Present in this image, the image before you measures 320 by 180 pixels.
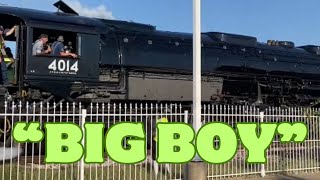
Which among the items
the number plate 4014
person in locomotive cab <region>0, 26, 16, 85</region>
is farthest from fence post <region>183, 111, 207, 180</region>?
person in locomotive cab <region>0, 26, 16, 85</region>

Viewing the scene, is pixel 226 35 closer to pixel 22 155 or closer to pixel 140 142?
pixel 140 142

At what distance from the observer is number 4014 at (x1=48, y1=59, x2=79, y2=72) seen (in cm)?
1193

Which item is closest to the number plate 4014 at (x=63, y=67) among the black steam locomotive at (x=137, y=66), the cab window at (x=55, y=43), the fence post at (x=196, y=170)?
the black steam locomotive at (x=137, y=66)

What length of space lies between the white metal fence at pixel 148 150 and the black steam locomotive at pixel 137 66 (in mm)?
1104

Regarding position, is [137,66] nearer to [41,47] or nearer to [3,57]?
[41,47]

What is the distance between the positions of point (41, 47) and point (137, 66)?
271 centimetres

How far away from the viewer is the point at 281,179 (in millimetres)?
11555

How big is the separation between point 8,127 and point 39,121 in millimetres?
751

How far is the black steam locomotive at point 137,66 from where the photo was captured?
1177 cm

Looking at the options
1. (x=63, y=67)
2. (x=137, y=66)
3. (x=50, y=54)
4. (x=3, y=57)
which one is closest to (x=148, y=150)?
(x=63, y=67)

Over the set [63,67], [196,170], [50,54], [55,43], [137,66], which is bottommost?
[196,170]

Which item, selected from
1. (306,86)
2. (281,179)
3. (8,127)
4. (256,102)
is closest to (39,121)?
(8,127)

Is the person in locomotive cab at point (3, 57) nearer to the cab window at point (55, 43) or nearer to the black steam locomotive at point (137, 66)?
the black steam locomotive at point (137, 66)

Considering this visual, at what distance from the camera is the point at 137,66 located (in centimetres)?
1342
